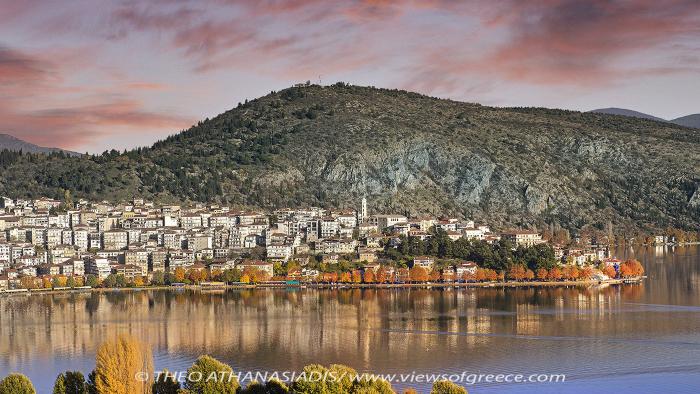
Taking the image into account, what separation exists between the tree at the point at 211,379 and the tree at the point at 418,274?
3073cm

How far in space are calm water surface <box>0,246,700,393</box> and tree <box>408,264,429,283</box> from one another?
9.69 ft

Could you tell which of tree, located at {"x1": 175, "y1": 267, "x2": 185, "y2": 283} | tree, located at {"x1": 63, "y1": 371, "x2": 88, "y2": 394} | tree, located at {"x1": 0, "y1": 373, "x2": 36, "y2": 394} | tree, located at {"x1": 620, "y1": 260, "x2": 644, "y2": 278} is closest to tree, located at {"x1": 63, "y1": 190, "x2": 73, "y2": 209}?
tree, located at {"x1": 175, "y1": 267, "x2": 185, "y2": 283}

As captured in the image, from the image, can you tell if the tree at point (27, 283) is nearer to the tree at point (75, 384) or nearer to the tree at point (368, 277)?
the tree at point (368, 277)

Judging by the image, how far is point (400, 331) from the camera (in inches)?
1256

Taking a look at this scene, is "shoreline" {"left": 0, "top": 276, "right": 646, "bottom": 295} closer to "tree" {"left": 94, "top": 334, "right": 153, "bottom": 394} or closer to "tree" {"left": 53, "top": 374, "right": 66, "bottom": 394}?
"tree" {"left": 53, "top": 374, "right": 66, "bottom": 394}

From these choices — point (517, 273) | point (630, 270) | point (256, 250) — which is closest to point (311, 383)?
point (517, 273)

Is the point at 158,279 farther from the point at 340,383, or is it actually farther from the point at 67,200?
the point at 340,383

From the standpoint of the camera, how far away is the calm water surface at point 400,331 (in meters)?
25.8

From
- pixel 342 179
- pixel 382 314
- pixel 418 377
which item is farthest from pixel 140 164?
pixel 418 377

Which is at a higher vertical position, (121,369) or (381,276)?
(381,276)

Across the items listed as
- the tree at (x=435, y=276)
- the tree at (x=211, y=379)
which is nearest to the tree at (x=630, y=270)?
the tree at (x=435, y=276)

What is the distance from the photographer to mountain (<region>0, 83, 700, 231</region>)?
7731cm

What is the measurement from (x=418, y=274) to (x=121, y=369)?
3185 centimetres

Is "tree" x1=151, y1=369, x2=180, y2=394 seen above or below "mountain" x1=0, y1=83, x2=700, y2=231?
below
